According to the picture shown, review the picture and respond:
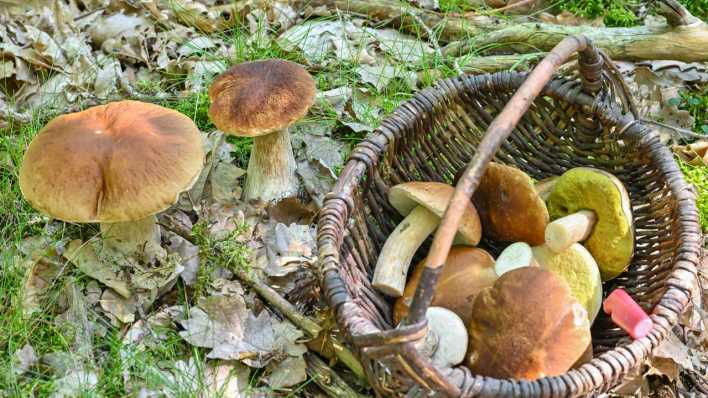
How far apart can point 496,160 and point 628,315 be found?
1014 mm

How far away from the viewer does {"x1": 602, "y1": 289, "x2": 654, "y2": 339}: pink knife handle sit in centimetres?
220

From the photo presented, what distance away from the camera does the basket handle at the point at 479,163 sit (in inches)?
72.5

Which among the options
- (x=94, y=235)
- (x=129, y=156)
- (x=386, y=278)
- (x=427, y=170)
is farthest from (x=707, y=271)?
(x=94, y=235)

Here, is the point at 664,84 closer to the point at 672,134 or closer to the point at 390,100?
the point at 672,134

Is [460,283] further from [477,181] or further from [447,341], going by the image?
[477,181]

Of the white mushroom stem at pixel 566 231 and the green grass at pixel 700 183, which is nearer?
the white mushroom stem at pixel 566 231

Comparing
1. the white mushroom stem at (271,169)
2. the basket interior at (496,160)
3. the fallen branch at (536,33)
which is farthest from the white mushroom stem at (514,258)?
the fallen branch at (536,33)

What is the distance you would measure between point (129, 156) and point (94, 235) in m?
0.58

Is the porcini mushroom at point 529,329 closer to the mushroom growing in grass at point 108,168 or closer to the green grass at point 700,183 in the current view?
the mushroom growing in grass at point 108,168

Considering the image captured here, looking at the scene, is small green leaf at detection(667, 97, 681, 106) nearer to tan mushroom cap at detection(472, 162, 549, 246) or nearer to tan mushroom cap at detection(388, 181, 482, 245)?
tan mushroom cap at detection(472, 162, 549, 246)

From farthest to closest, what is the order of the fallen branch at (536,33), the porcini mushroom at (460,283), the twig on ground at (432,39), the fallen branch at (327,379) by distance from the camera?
the twig on ground at (432,39) < the fallen branch at (536,33) < the fallen branch at (327,379) < the porcini mushroom at (460,283)

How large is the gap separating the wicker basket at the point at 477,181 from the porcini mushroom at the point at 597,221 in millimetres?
129

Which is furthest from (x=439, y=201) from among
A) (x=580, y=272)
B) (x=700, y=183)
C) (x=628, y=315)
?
(x=700, y=183)

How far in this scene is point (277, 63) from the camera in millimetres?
3211
